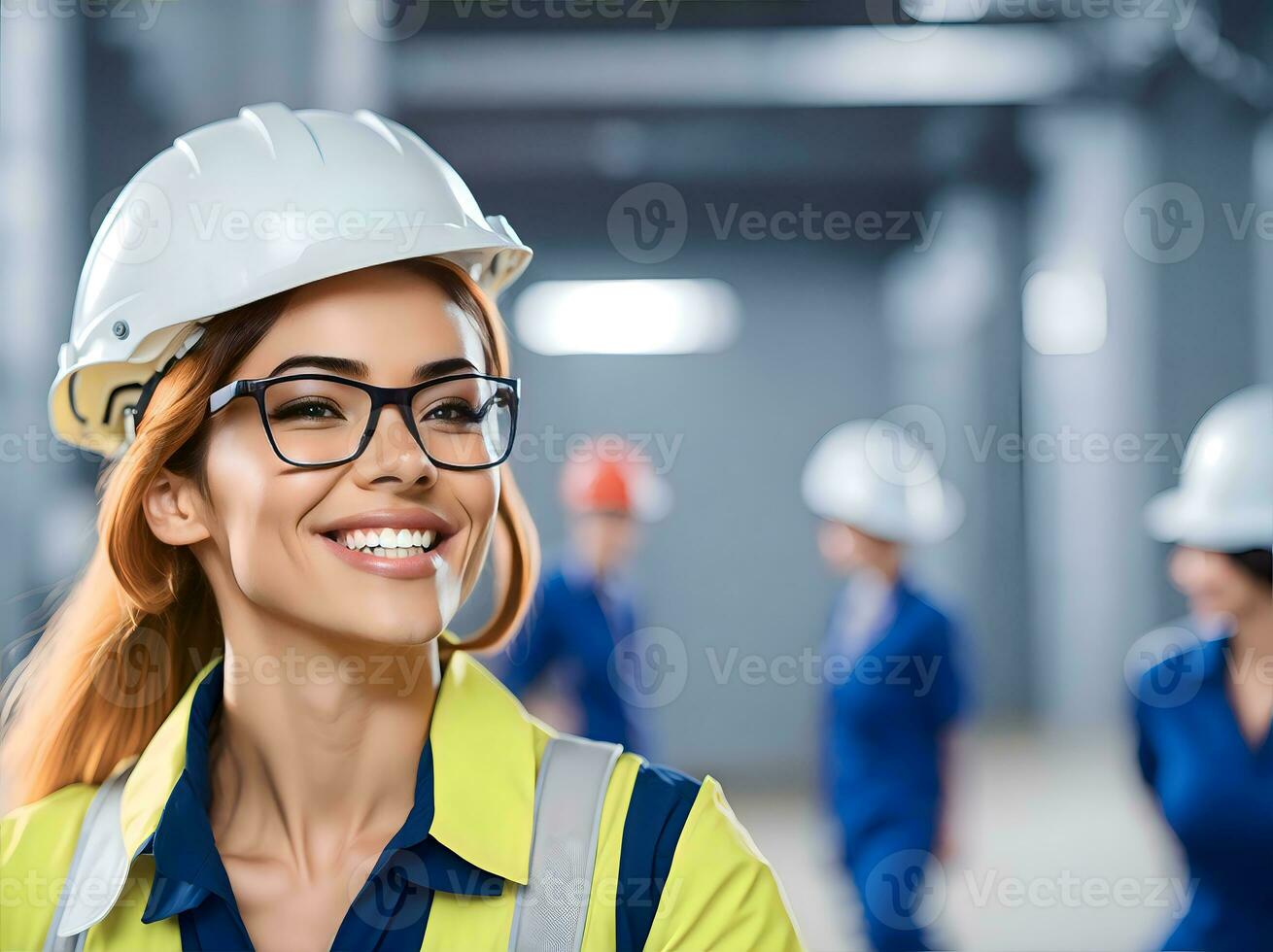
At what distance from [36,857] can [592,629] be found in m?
3.60

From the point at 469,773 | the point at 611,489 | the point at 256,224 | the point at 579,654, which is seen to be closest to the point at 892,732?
the point at 579,654

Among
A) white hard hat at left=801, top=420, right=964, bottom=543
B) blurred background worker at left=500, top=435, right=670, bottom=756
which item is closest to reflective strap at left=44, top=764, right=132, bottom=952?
blurred background worker at left=500, top=435, right=670, bottom=756

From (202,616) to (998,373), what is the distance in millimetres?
9011

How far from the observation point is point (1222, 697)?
2.76 metres

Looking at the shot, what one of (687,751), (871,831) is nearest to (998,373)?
(687,751)

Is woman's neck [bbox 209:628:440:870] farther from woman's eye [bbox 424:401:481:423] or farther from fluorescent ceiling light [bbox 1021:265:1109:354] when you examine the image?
fluorescent ceiling light [bbox 1021:265:1109:354]

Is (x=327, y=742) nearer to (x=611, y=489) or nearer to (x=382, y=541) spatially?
(x=382, y=541)

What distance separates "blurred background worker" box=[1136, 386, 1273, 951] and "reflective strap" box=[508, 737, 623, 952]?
1.82m

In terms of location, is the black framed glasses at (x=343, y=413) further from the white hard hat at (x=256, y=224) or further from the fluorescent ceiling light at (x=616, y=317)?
the fluorescent ceiling light at (x=616, y=317)

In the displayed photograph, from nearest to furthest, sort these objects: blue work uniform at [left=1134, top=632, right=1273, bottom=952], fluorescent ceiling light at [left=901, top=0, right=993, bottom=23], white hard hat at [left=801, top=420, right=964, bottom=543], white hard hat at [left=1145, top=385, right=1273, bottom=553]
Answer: blue work uniform at [left=1134, top=632, right=1273, bottom=952] → white hard hat at [left=1145, top=385, right=1273, bottom=553] → white hard hat at [left=801, top=420, right=964, bottom=543] → fluorescent ceiling light at [left=901, top=0, right=993, bottom=23]

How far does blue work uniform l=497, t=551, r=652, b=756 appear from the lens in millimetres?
4816

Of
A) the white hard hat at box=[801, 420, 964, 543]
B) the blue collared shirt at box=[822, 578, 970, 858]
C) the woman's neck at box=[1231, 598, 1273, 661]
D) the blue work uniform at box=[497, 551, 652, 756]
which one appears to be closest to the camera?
the woman's neck at box=[1231, 598, 1273, 661]

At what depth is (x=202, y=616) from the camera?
163 centimetres

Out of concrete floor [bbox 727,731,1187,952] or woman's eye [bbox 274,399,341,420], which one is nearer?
woman's eye [bbox 274,399,341,420]
